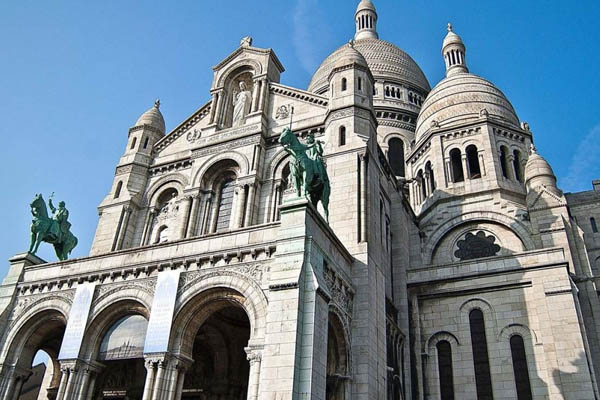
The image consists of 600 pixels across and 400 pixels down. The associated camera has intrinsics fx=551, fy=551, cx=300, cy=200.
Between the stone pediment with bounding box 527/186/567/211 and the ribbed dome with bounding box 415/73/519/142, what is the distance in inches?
285

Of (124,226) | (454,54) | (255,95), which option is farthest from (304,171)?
(454,54)

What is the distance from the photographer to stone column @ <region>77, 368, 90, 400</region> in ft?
61.5

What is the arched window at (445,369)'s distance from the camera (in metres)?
23.0

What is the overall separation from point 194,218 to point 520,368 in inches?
622

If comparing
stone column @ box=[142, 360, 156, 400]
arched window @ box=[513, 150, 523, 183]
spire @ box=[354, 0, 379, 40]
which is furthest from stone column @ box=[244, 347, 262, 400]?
spire @ box=[354, 0, 379, 40]

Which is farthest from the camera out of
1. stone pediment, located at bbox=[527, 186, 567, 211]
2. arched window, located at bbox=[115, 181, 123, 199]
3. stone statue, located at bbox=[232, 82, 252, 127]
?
arched window, located at bbox=[115, 181, 123, 199]

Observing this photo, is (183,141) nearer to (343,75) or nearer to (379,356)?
(343,75)

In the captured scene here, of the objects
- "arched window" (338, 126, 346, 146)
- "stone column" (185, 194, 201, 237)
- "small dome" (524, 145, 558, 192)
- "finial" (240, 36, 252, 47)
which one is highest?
"finial" (240, 36, 252, 47)

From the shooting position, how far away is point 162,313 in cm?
1800

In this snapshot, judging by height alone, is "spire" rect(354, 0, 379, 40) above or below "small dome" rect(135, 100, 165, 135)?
above

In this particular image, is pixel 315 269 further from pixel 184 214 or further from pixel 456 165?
pixel 456 165

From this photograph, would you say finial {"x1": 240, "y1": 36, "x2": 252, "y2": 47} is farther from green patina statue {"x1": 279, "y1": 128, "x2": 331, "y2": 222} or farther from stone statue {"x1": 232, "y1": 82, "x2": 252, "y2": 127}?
green patina statue {"x1": 279, "y1": 128, "x2": 331, "y2": 222}

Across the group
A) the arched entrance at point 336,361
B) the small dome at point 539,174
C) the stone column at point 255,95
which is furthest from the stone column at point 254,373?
the small dome at point 539,174

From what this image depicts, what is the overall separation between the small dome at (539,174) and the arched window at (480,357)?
9.11 metres
